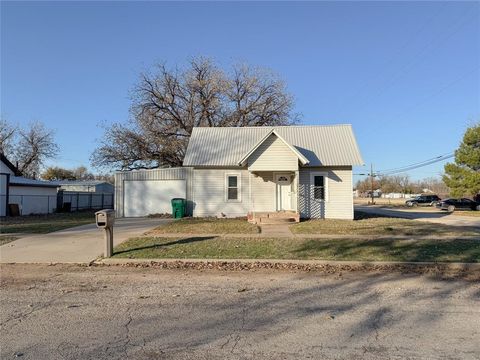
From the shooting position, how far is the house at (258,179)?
20.8m

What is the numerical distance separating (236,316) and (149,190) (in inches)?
793

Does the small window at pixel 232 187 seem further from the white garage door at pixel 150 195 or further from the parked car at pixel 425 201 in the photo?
the parked car at pixel 425 201

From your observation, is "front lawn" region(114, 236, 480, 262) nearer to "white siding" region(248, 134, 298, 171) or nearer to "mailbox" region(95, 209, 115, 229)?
"mailbox" region(95, 209, 115, 229)

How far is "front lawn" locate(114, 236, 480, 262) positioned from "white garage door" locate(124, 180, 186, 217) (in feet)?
38.3

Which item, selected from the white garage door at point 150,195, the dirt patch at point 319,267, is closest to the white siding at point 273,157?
the white garage door at point 150,195

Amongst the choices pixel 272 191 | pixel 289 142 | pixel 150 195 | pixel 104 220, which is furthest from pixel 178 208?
pixel 104 220

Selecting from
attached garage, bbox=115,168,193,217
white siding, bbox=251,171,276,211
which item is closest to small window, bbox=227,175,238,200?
white siding, bbox=251,171,276,211

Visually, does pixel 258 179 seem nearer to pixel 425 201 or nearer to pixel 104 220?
pixel 104 220

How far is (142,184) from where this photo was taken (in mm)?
25234

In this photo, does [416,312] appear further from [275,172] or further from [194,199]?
[194,199]

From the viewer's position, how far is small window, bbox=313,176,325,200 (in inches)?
875

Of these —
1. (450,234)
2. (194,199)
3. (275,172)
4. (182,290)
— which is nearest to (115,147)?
(194,199)

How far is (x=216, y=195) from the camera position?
→ 75.5 feet

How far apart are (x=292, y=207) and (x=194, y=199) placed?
5366 millimetres
